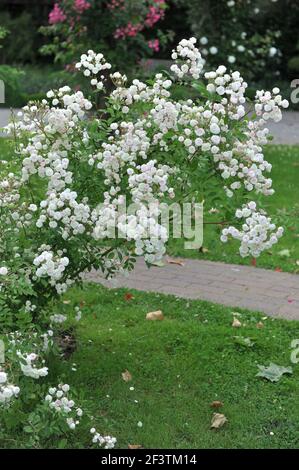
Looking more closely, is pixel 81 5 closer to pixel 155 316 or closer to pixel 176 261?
pixel 176 261

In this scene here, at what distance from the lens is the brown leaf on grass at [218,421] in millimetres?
3574

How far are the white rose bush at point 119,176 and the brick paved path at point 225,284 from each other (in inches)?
62.6

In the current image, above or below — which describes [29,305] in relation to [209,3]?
below

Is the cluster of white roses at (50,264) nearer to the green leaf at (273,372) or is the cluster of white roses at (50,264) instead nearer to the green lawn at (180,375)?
the green lawn at (180,375)

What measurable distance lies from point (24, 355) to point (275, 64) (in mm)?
15008

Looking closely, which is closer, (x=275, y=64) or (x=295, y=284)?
(x=295, y=284)

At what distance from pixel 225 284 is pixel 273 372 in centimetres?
152

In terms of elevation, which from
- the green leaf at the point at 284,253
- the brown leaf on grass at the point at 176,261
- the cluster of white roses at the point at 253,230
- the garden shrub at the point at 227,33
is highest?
the garden shrub at the point at 227,33

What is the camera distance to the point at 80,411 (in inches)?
119

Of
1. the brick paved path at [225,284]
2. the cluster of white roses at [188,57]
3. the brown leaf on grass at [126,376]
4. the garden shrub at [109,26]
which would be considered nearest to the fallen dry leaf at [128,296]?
the brick paved path at [225,284]

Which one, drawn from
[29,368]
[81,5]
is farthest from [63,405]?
[81,5]

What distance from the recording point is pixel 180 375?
4.09m

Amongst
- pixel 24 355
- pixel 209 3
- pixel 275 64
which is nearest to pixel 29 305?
pixel 24 355
